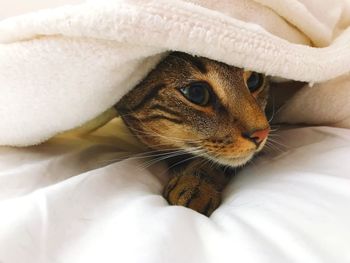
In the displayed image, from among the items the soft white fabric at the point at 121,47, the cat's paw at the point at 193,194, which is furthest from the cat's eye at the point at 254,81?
the cat's paw at the point at 193,194

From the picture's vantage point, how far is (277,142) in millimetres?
970

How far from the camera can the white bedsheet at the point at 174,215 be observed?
0.58m

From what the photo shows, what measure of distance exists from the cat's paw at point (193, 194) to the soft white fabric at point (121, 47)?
0.22 meters

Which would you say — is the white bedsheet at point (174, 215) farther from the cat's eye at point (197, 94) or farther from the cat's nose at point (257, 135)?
the cat's eye at point (197, 94)

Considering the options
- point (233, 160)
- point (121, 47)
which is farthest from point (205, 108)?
point (121, 47)

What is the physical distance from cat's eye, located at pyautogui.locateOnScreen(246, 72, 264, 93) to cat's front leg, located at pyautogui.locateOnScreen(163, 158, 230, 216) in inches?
7.7

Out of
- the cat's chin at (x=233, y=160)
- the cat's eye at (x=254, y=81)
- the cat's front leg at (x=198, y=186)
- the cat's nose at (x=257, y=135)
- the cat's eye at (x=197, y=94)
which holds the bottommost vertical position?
the cat's front leg at (x=198, y=186)

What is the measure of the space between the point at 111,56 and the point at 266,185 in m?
0.36

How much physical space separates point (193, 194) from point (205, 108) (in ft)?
0.61

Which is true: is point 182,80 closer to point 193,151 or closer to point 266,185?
point 193,151

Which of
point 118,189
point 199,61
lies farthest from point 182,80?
point 118,189

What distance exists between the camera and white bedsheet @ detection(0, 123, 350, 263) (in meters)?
0.58

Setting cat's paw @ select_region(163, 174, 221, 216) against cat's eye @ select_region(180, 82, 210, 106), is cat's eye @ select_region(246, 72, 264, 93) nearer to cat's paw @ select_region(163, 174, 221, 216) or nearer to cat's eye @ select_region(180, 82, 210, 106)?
cat's eye @ select_region(180, 82, 210, 106)

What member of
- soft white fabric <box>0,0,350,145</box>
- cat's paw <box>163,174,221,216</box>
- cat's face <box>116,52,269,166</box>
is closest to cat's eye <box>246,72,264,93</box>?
cat's face <box>116,52,269,166</box>
